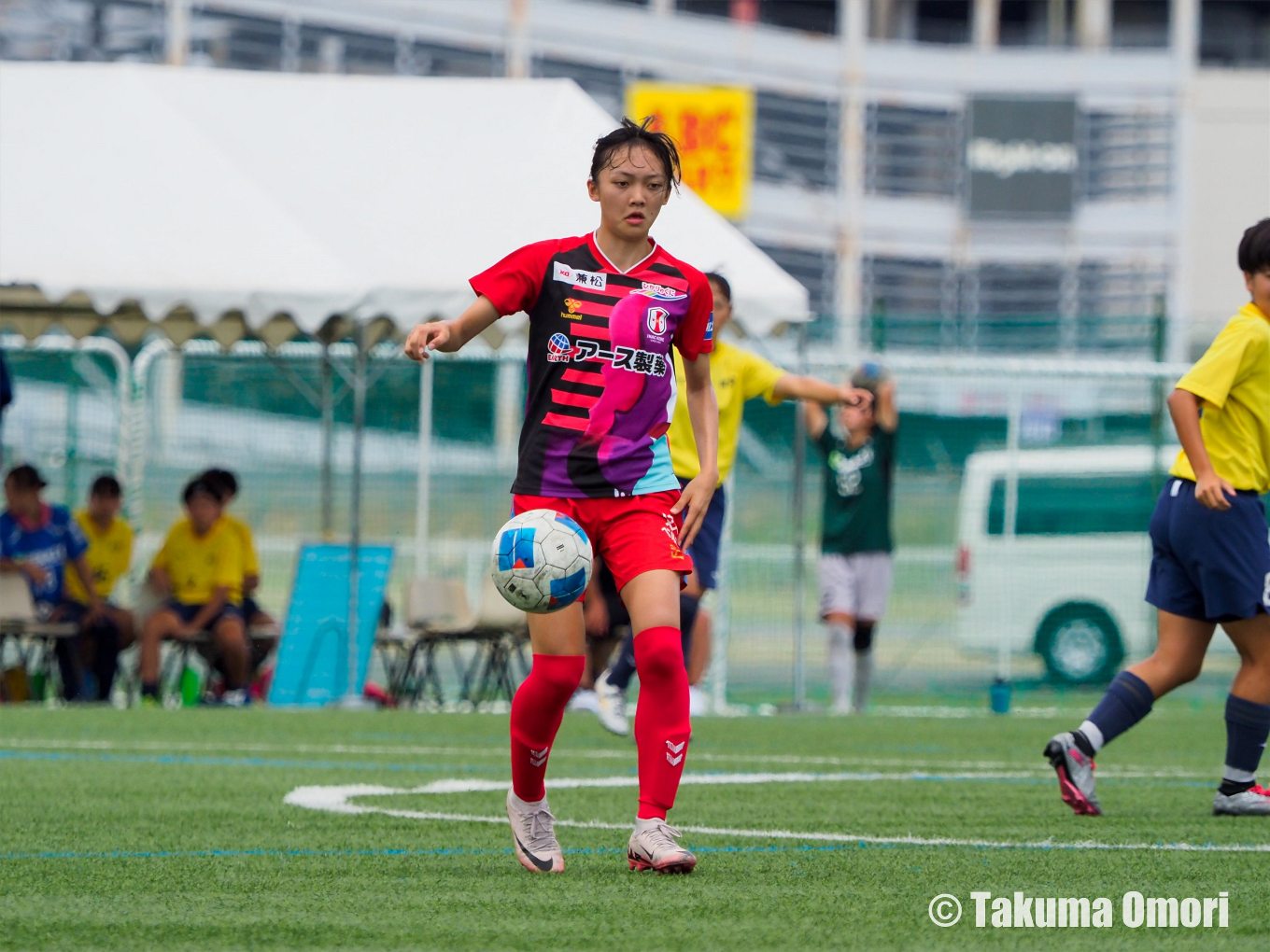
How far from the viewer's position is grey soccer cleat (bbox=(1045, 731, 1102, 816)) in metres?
6.29

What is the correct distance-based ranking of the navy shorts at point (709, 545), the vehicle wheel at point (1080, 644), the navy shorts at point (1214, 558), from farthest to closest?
1. the vehicle wheel at point (1080, 644)
2. the navy shorts at point (709, 545)
3. the navy shorts at point (1214, 558)

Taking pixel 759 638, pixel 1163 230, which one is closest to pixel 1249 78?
pixel 1163 230

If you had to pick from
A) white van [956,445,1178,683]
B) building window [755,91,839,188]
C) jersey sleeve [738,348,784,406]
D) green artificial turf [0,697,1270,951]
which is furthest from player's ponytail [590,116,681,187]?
building window [755,91,839,188]

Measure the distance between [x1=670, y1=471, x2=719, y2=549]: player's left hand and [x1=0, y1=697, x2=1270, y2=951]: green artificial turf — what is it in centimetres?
83

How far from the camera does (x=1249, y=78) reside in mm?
46250

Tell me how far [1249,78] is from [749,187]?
13007mm

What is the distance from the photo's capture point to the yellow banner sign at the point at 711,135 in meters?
20.5

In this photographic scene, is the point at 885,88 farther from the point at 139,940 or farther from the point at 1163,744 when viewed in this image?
the point at 139,940

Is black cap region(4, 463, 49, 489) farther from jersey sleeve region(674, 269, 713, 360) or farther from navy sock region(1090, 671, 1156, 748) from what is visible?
jersey sleeve region(674, 269, 713, 360)

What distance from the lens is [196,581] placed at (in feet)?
43.8

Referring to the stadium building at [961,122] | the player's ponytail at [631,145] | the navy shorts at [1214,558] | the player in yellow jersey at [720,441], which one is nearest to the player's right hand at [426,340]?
the player's ponytail at [631,145]

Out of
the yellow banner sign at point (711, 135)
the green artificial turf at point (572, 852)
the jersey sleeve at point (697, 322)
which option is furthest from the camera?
the yellow banner sign at point (711, 135)

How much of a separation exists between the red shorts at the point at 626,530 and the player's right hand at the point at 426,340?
0.46 m

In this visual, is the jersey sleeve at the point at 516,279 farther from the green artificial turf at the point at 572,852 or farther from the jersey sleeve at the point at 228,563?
the jersey sleeve at the point at 228,563
